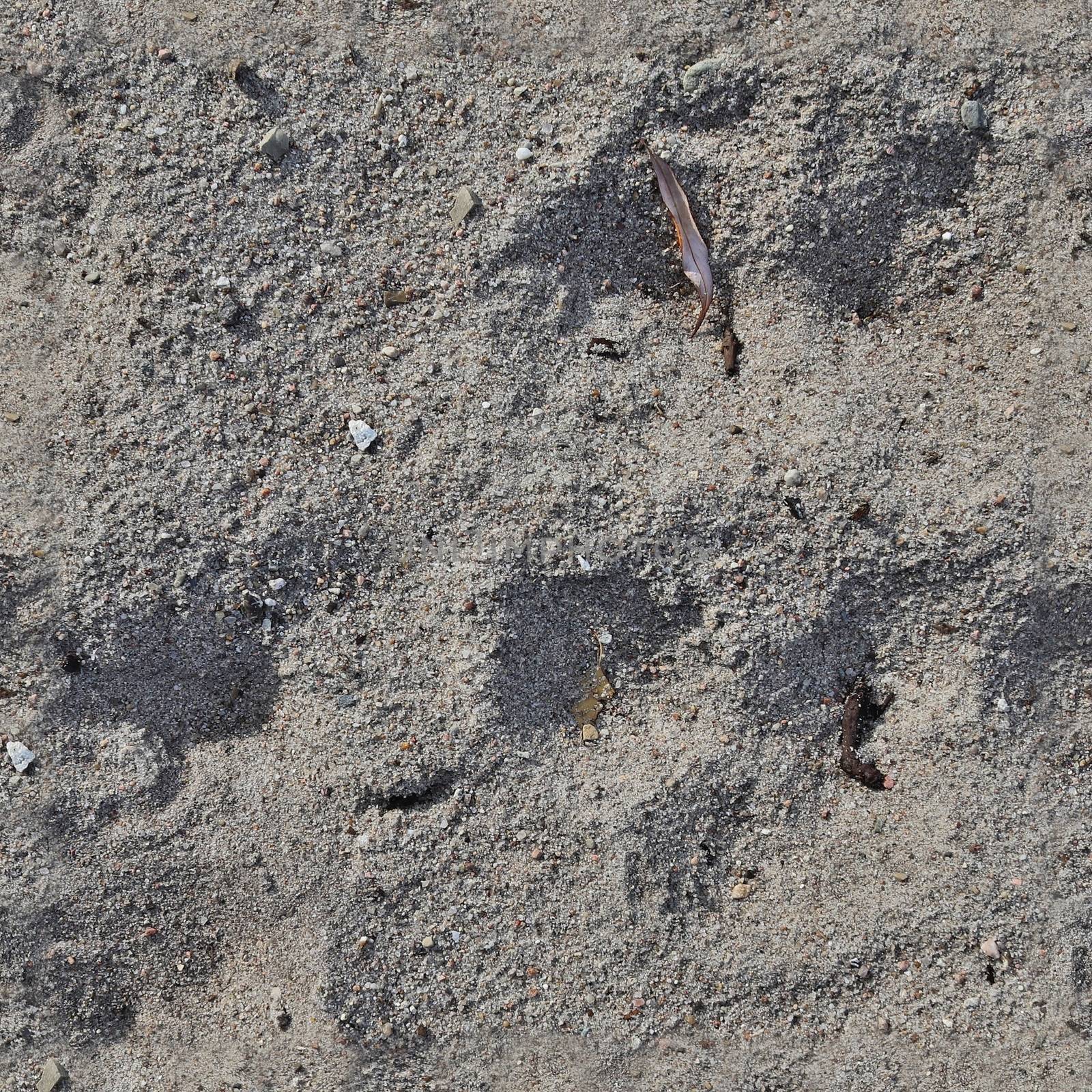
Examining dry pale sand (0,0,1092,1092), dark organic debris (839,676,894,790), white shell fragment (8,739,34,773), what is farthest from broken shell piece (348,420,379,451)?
dark organic debris (839,676,894,790)

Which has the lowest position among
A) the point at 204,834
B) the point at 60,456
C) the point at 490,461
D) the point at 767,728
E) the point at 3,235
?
the point at 767,728

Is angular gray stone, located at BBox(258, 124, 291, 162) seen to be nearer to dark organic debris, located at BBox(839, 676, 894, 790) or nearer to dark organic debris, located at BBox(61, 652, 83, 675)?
dark organic debris, located at BBox(61, 652, 83, 675)

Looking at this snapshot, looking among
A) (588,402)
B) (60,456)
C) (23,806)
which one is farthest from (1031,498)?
(23,806)

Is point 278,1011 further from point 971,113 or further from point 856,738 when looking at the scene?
point 971,113

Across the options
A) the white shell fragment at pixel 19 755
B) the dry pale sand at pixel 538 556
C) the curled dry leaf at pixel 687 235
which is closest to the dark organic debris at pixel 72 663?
the dry pale sand at pixel 538 556

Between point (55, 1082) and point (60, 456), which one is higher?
point (60, 456)

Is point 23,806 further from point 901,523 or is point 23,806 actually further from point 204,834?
point 901,523

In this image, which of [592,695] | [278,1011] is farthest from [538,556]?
[278,1011]
